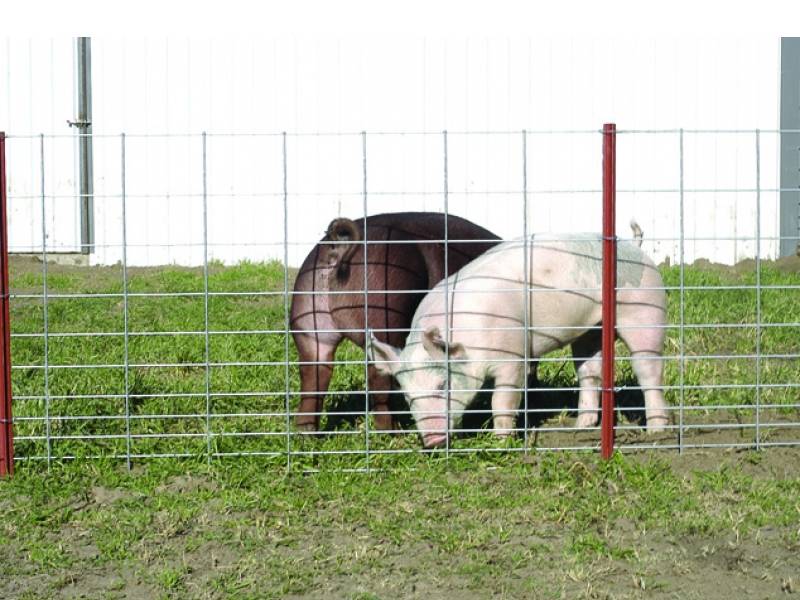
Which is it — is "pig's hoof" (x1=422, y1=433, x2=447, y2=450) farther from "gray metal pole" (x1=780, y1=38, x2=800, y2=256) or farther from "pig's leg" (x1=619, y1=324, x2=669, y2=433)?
"gray metal pole" (x1=780, y1=38, x2=800, y2=256)

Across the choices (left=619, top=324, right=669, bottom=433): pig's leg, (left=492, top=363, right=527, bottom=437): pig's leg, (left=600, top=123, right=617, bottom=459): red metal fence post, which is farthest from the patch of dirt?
(left=619, top=324, right=669, bottom=433): pig's leg

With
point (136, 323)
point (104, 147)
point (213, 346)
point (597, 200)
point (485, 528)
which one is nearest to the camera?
point (485, 528)

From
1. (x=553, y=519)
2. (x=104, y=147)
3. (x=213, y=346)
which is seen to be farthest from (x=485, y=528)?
(x=104, y=147)

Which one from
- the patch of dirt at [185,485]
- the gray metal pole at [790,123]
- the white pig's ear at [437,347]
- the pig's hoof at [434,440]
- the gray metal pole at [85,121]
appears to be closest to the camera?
the patch of dirt at [185,485]

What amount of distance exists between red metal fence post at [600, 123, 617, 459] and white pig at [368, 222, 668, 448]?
0.27 meters

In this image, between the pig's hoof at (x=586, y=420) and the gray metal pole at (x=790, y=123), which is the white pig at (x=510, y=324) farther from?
the gray metal pole at (x=790, y=123)

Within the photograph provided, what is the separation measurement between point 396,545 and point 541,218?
352 inches

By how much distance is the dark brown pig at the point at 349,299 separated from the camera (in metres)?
5.80

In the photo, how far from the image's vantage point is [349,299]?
19.0 ft

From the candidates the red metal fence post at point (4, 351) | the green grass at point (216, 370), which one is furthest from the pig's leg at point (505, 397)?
the red metal fence post at point (4, 351)

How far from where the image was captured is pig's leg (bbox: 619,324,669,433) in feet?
19.0

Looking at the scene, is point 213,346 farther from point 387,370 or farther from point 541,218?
point 541,218

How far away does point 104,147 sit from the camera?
13719 mm

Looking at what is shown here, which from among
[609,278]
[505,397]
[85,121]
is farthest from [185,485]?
[85,121]
